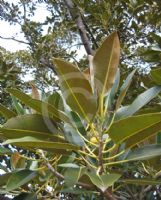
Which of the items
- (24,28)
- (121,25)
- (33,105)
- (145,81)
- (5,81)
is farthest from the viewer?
(24,28)

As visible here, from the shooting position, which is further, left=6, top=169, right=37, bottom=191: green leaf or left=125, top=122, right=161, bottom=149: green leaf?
left=6, top=169, right=37, bottom=191: green leaf

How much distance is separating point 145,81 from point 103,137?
785mm

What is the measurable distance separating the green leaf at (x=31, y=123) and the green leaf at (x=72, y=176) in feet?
0.47

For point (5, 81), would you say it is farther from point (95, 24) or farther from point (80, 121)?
point (80, 121)

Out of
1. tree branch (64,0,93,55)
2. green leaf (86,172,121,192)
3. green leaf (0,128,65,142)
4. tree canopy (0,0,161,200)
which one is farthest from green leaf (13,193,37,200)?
tree branch (64,0,93,55)

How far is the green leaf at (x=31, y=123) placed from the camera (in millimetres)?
1229

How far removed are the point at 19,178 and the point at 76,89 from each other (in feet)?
1.12

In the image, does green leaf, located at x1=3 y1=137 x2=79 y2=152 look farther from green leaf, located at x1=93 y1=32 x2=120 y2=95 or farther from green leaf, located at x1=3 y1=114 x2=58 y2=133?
green leaf, located at x1=93 y1=32 x2=120 y2=95

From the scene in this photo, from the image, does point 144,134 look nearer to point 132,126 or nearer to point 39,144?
point 132,126

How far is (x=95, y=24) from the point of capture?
3.31 meters

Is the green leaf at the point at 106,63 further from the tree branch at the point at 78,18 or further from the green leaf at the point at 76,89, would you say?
the tree branch at the point at 78,18

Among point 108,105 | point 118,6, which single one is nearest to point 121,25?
point 118,6

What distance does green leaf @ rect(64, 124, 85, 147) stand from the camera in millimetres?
1223

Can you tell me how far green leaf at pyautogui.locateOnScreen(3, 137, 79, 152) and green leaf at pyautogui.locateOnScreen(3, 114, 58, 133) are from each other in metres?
0.07
